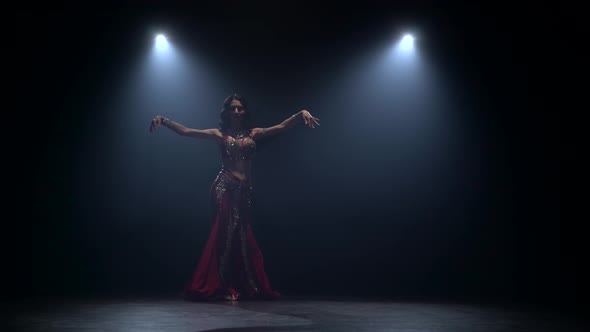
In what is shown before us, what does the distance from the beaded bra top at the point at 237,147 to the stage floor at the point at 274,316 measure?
142 cm

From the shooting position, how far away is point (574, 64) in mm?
6484

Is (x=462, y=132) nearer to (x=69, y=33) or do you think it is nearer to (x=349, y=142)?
(x=349, y=142)

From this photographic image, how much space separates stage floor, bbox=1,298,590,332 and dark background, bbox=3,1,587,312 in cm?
115

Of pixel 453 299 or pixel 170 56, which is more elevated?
pixel 170 56

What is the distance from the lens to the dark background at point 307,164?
6.66 m

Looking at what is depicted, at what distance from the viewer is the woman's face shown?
6.31m

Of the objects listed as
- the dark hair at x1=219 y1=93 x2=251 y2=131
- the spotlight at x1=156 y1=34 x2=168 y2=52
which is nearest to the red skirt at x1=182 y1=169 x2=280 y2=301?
the dark hair at x1=219 y1=93 x2=251 y2=131

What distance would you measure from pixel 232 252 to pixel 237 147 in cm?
102

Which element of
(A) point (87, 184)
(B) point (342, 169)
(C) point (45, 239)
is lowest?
(C) point (45, 239)

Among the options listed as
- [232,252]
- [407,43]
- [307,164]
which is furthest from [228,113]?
[407,43]

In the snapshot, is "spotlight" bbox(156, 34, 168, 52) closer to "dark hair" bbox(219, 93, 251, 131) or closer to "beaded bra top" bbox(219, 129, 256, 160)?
"dark hair" bbox(219, 93, 251, 131)

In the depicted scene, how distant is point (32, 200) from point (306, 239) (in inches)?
116

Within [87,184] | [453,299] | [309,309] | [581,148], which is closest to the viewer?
[309,309]

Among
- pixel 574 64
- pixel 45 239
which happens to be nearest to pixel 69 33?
pixel 45 239
